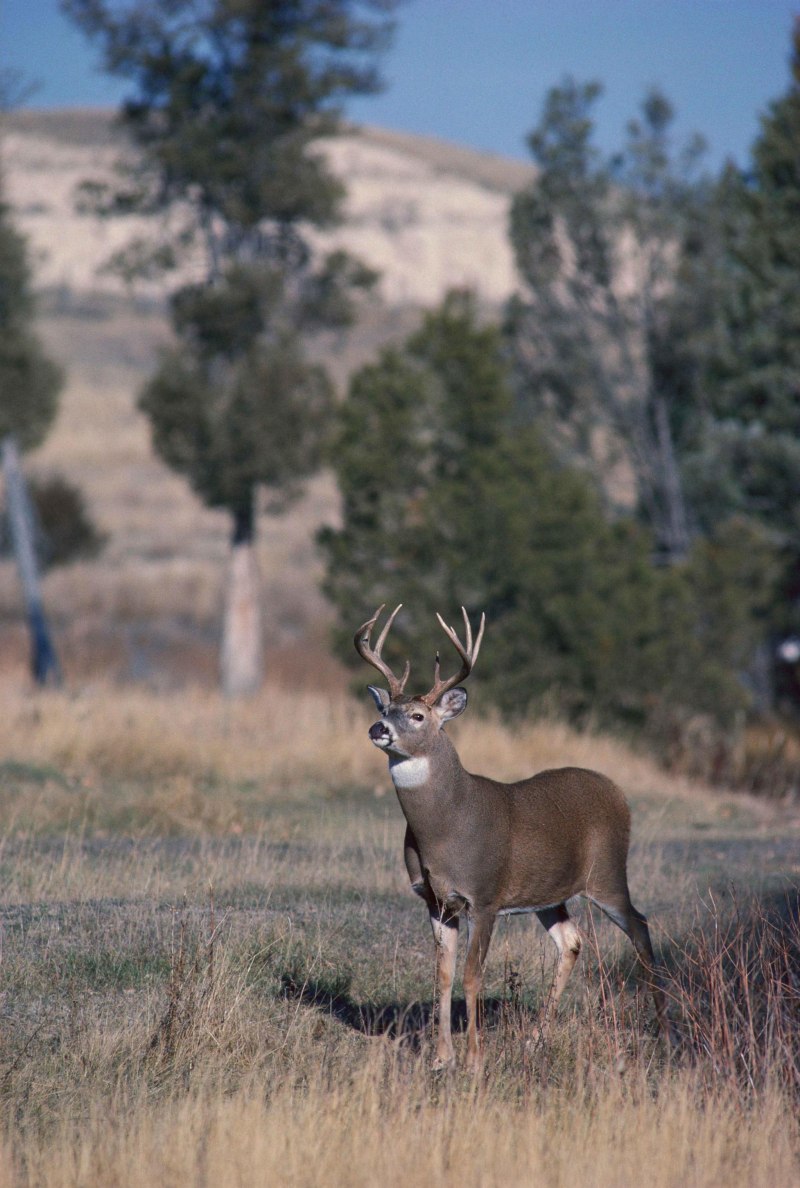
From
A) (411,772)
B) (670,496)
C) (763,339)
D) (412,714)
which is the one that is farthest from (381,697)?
(670,496)

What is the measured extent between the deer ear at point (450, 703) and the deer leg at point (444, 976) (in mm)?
819

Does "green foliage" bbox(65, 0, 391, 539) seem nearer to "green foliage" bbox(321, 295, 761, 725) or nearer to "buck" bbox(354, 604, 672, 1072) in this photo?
"green foliage" bbox(321, 295, 761, 725)

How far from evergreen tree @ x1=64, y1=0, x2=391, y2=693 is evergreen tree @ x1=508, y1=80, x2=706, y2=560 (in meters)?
4.28

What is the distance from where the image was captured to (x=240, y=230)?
70.0 feet

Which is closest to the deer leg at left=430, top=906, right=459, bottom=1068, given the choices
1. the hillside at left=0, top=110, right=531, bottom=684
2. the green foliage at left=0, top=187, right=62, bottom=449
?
the hillside at left=0, top=110, right=531, bottom=684

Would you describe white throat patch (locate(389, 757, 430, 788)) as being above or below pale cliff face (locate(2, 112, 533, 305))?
below

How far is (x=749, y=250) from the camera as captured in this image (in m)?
20.5

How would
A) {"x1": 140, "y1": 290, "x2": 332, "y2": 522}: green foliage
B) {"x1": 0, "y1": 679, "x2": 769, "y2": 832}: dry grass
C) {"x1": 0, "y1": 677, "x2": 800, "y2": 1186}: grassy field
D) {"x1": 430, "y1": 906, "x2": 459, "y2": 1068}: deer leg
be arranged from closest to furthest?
{"x1": 0, "y1": 677, "x2": 800, "y2": 1186}: grassy field < {"x1": 430, "y1": 906, "x2": 459, "y2": 1068}: deer leg < {"x1": 0, "y1": 679, "x2": 769, "y2": 832}: dry grass < {"x1": 140, "y1": 290, "x2": 332, "y2": 522}: green foliage

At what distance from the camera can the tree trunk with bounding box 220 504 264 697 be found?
828 inches

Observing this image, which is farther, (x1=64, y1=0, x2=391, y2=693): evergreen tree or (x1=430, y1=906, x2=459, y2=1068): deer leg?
(x1=64, y1=0, x2=391, y2=693): evergreen tree

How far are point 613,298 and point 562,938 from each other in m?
18.8

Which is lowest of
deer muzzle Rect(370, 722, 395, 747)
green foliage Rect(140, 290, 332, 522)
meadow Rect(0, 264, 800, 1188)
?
meadow Rect(0, 264, 800, 1188)

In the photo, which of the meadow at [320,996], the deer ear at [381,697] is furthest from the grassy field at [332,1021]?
the deer ear at [381,697]

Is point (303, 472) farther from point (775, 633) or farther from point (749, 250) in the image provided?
point (775, 633)
